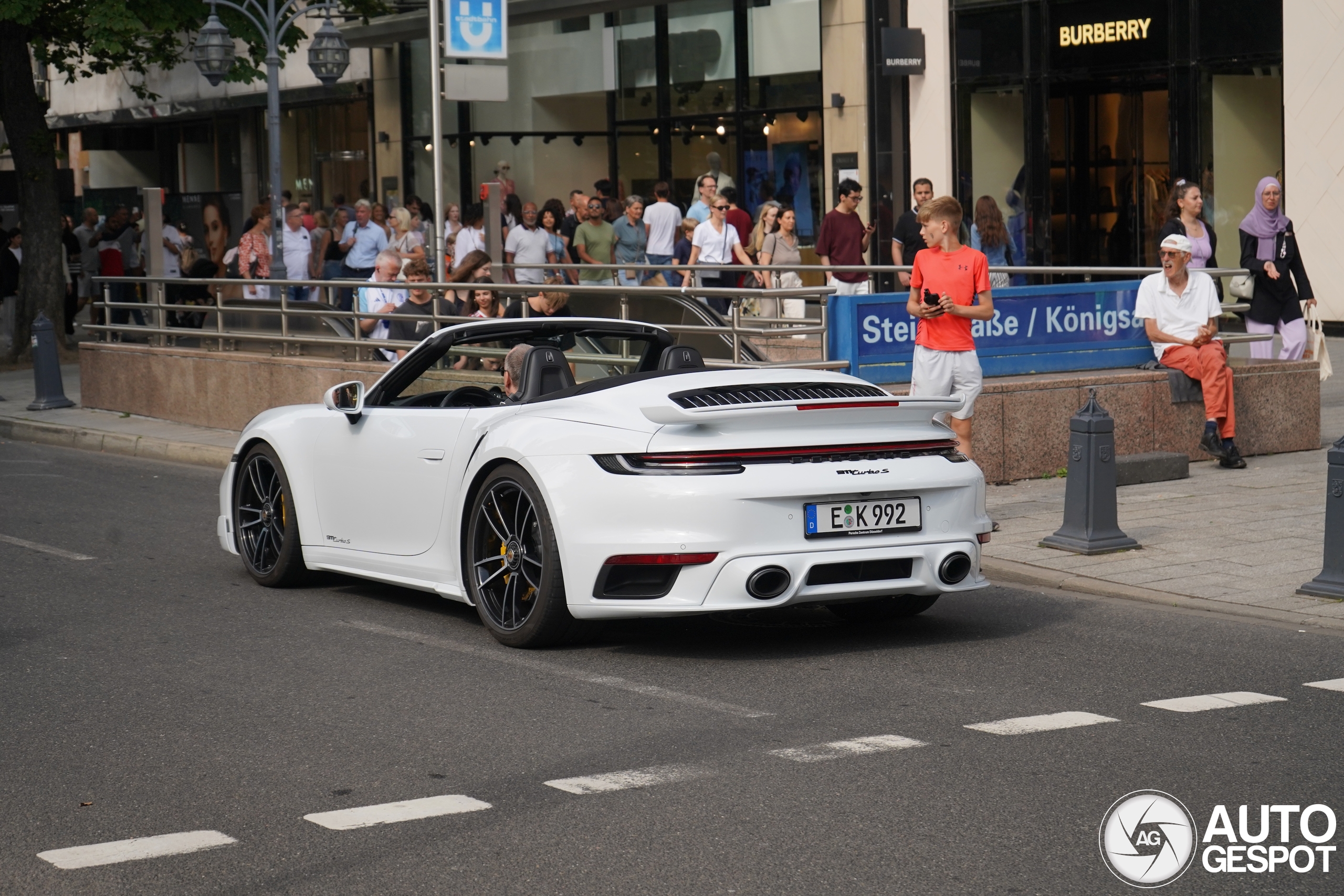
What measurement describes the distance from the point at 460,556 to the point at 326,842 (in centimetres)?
293

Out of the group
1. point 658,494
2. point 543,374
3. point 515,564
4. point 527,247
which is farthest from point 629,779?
point 527,247

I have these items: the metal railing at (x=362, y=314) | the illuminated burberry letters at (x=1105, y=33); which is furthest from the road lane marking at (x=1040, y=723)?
the illuminated burberry letters at (x=1105, y=33)

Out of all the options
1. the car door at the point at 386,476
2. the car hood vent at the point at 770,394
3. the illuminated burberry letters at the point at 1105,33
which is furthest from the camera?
the illuminated burberry letters at the point at 1105,33

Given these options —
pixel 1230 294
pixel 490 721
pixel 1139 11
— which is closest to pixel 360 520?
pixel 490 721

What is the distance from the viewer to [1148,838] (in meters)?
4.77

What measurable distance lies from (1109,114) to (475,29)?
1216 centimetres

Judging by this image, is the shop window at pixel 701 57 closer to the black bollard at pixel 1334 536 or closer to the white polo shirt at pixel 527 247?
the white polo shirt at pixel 527 247

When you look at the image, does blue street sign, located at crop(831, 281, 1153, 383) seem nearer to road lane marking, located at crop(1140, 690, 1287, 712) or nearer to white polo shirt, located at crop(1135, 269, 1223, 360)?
white polo shirt, located at crop(1135, 269, 1223, 360)

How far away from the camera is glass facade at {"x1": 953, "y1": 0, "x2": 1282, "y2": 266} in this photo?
75.0 feet

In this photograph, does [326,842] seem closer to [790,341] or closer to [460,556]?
[460,556]

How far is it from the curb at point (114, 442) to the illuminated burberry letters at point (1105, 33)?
46.0ft

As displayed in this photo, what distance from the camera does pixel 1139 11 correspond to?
2373 centimetres

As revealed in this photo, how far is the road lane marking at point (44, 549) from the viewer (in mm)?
10070

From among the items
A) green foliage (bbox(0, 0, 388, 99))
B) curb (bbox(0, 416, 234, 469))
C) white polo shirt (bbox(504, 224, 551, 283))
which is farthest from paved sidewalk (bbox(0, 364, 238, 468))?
green foliage (bbox(0, 0, 388, 99))
